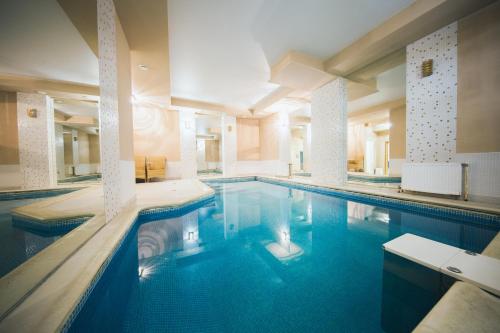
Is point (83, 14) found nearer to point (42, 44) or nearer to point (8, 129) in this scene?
point (42, 44)

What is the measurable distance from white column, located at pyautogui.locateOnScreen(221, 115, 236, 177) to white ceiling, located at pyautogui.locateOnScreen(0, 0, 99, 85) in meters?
4.46

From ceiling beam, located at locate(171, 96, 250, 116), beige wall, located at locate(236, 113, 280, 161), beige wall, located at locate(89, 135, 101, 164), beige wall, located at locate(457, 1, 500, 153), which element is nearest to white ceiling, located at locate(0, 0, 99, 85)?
ceiling beam, located at locate(171, 96, 250, 116)

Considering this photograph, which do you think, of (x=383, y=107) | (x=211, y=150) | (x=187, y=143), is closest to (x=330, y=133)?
(x=383, y=107)

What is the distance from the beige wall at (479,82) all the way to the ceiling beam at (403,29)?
0.19m

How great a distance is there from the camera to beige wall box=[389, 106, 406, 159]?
6452mm

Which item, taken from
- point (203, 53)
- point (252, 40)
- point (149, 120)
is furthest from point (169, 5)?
point (149, 120)

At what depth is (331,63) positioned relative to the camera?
3904 mm

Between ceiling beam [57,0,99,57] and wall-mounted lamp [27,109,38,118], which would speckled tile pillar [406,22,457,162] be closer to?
ceiling beam [57,0,99,57]

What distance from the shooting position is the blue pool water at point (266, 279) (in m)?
1.01

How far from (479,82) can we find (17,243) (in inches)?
245

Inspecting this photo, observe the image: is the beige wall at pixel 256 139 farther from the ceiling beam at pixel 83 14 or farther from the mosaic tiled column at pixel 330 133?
the ceiling beam at pixel 83 14

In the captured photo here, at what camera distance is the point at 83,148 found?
10195mm

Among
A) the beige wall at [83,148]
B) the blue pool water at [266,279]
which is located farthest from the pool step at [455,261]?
the beige wall at [83,148]

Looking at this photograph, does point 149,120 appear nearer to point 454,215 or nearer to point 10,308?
point 10,308
